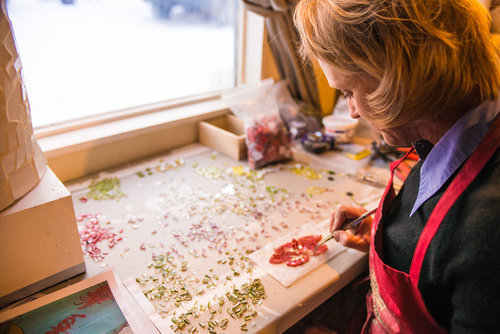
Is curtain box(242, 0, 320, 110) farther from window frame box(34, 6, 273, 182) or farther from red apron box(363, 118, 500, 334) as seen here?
red apron box(363, 118, 500, 334)

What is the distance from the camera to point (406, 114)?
22.8 inches

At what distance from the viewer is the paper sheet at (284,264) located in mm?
826

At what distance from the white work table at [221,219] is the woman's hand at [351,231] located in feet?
0.11

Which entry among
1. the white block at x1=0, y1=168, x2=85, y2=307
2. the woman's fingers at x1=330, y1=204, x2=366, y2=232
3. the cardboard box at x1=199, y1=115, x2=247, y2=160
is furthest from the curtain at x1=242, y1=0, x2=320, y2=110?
the white block at x1=0, y1=168, x2=85, y2=307

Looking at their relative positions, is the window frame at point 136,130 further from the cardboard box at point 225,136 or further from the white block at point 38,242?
the white block at point 38,242

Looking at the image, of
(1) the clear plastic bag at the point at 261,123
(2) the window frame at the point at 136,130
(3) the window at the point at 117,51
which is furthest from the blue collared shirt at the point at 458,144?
(3) the window at the point at 117,51

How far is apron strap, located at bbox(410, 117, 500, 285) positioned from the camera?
0.55 m

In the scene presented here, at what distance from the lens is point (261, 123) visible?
1330 mm

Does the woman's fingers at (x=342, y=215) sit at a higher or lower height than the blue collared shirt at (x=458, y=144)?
lower

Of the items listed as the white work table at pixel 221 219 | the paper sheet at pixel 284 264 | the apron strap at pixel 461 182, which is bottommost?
the white work table at pixel 221 219

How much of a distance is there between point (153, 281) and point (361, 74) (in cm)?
62

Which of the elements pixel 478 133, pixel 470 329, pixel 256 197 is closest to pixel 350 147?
pixel 256 197

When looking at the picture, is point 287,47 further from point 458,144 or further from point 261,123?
point 458,144

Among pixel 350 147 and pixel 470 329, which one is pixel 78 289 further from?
pixel 350 147
